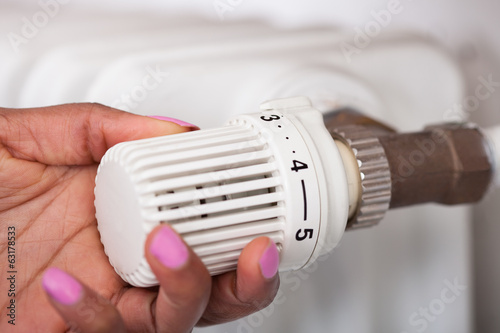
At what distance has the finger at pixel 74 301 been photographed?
0.25 m

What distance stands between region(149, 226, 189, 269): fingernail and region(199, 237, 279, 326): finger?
0.11 ft

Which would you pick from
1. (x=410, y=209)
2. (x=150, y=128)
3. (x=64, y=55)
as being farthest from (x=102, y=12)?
(x=410, y=209)

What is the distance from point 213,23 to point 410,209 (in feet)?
0.79

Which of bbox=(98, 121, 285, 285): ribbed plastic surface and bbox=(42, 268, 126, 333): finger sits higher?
bbox=(98, 121, 285, 285): ribbed plastic surface

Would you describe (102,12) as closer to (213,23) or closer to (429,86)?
(213,23)

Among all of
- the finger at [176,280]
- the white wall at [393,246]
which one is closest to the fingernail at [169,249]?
the finger at [176,280]

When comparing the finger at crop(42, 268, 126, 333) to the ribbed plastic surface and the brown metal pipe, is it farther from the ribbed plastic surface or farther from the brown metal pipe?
the brown metal pipe

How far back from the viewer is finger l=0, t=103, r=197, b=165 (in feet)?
1.10

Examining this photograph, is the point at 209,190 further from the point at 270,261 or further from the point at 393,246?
the point at 393,246

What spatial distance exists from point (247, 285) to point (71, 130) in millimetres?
147

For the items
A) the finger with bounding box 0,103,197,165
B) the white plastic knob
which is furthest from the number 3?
the finger with bounding box 0,103,197,165

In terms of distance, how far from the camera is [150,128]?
0.33 meters

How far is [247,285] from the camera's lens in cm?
29

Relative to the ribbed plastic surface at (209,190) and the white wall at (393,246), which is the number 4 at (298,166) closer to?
the ribbed plastic surface at (209,190)
